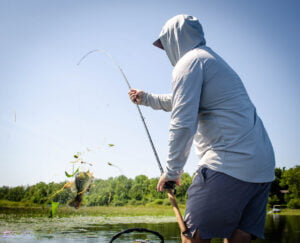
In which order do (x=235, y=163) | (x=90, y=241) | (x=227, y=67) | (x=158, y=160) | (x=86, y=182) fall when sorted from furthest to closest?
(x=90, y=241)
(x=86, y=182)
(x=158, y=160)
(x=227, y=67)
(x=235, y=163)

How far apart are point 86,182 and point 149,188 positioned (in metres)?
23.9

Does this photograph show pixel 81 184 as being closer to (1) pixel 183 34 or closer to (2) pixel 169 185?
(2) pixel 169 185

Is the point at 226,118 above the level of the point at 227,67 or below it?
below

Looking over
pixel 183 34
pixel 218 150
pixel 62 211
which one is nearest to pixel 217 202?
pixel 218 150

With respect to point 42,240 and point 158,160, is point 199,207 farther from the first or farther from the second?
point 42,240

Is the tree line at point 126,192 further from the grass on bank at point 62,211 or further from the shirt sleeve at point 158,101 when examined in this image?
the shirt sleeve at point 158,101

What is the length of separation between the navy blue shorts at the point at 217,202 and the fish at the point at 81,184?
9.60 feet

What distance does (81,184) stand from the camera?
13.2 ft

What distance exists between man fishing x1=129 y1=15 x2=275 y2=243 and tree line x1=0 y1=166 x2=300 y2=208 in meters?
3.11

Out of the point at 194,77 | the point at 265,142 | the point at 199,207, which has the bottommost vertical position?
the point at 199,207

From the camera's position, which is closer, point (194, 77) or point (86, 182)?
point (194, 77)

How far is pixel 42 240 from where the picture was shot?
5.66 meters

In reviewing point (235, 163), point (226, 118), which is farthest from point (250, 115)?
point (235, 163)

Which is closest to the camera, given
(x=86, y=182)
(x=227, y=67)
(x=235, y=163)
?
(x=235, y=163)
